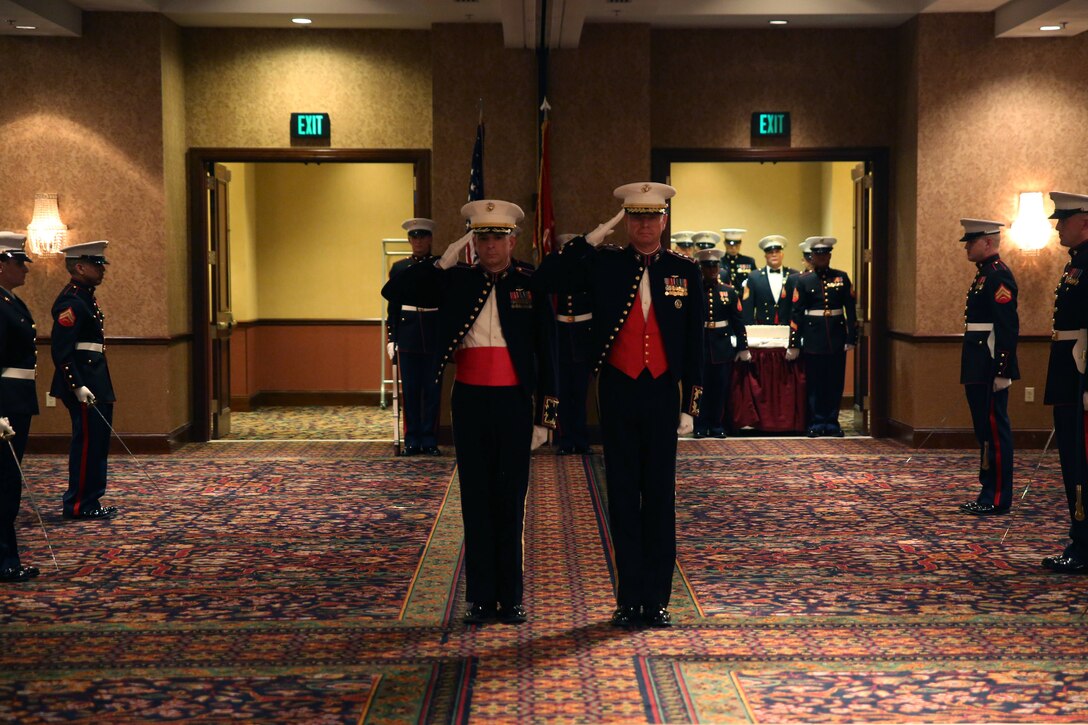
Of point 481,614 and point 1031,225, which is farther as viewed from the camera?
point 1031,225

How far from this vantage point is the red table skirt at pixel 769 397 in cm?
1045

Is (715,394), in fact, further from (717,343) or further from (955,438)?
(955,438)

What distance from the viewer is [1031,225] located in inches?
366

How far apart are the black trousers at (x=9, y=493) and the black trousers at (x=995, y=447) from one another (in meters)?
4.92

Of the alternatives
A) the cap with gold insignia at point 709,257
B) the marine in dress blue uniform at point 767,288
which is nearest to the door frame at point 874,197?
the cap with gold insignia at point 709,257

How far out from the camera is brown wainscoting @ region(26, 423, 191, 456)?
936cm

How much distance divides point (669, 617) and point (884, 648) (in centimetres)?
80

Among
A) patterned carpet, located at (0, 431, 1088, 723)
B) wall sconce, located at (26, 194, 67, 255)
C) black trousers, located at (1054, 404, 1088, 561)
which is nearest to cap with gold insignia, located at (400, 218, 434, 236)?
patterned carpet, located at (0, 431, 1088, 723)

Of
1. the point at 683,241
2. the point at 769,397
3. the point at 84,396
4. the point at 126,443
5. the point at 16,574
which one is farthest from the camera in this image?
the point at 683,241


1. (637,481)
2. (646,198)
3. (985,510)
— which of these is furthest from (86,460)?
(985,510)

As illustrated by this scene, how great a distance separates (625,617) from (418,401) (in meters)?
4.83

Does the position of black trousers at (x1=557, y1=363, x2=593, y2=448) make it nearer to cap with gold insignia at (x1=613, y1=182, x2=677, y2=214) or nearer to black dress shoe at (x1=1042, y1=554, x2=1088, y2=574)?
black dress shoe at (x1=1042, y1=554, x2=1088, y2=574)

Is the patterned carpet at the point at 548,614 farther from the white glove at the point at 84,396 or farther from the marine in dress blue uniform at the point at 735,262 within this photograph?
the marine in dress blue uniform at the point at 735,262

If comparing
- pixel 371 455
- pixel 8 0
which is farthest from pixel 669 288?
pixel 8 0
